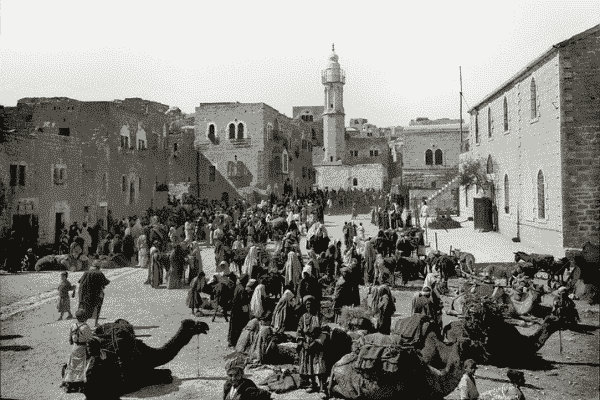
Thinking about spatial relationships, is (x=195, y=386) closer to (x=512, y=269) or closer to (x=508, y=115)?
(x=512, y=269)

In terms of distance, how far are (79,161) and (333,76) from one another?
40.1 meters

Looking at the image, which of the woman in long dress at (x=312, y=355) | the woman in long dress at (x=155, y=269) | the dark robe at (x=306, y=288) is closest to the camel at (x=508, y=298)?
the dark robe at (x=306, y=288)

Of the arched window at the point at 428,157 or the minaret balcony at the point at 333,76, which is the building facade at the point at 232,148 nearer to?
the arched window at the point at 428,157

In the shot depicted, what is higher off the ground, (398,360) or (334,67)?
(334,67)

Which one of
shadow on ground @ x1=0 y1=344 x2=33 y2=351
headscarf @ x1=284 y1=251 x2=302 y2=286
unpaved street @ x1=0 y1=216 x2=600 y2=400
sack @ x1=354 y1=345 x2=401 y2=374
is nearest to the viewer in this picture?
sack @ x1=354 y1=345 x2=401 y2=374

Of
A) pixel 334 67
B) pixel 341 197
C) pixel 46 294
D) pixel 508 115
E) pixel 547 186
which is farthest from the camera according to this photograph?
pixel 334 67

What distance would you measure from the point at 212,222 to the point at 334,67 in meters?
37.0

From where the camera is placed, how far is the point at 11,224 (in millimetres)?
15875

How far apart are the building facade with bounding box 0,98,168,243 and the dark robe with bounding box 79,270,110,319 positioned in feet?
19.4

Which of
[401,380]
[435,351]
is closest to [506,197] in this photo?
[435,351]

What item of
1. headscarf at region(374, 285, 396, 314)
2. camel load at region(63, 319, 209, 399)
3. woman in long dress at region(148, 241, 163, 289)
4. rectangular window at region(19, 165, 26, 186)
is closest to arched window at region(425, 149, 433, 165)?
woman in long dress at region(148, 241, 163, 289)

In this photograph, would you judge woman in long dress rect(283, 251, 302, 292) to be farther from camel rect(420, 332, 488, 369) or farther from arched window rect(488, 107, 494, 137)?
arched window rect(488, 107, 494, 137)

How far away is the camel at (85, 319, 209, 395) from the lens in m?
7.66

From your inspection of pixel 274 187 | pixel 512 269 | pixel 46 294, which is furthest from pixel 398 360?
pixel 274 187
